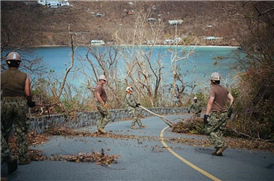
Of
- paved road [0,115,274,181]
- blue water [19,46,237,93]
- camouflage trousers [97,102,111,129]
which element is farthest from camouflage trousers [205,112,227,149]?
blue water [19,46,237,93]

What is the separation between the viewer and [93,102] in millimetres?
33562

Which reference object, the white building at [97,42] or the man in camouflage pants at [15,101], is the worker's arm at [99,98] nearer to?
the man in camouflage pants at [15,101]

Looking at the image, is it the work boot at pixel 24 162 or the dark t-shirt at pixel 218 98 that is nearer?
the work boot at pixel 24 162

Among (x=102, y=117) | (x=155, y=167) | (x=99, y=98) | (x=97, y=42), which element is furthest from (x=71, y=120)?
(x=97, y=42)

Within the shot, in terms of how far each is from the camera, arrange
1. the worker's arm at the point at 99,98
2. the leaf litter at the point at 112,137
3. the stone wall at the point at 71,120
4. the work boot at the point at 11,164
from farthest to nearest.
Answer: the worker's arm at the point at 99,98 < the stone wall at the point at 71,120 < the leaf litter at the point at 112,137 < the work boot at the point at 11,164

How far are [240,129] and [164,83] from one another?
3153 centimetres

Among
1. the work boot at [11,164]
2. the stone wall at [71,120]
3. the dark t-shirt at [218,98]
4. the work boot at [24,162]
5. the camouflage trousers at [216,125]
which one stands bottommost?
the stone wall at [71,120]

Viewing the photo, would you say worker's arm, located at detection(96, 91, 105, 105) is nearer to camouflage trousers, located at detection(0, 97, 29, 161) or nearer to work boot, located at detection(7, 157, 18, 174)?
camouflage trousers, located at detection(0, 97, 29, 161)

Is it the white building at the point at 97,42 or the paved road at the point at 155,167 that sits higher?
the white building at the point at 97,42

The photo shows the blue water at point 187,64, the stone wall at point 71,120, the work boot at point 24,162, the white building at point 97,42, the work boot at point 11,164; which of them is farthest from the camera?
the white building at point 97,42

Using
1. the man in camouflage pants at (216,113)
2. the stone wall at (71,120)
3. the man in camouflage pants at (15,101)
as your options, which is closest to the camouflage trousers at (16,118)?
the man in camouflage pants at (15,101)

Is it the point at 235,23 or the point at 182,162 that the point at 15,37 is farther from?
the point at 182,162

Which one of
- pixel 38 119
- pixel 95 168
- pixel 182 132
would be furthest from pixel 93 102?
pixel 95 168

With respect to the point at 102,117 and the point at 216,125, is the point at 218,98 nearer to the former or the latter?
the point at 216,125
